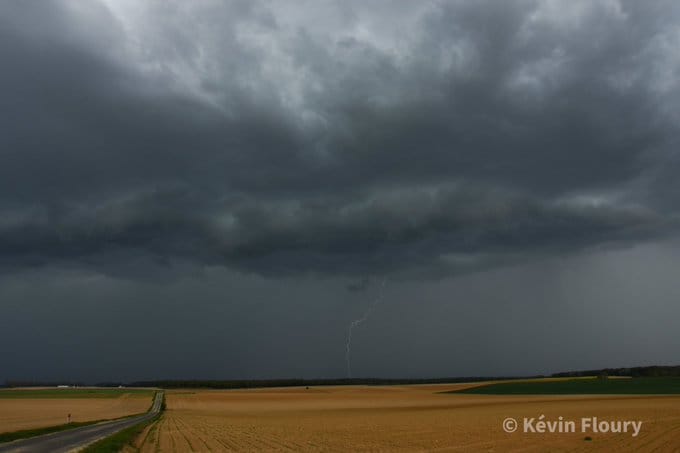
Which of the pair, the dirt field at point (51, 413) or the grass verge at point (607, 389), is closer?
the dirt field at point (51, 413)

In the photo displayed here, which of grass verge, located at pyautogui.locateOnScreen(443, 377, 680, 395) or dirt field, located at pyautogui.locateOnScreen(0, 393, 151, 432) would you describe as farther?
grass verge, located at pyautogui.locateOnScreen(443, 377, 680, 395)

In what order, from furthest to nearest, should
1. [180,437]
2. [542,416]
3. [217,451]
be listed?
Answer: [542,416] → [180,437] → [217,451]

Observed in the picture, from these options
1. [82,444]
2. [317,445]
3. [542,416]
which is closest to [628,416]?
[542,416]

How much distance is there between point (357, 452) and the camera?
3059 centimetres

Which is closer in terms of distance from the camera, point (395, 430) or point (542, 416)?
point (395, 430)

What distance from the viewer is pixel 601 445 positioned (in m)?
29.7

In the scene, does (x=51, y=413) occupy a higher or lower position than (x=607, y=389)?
higher

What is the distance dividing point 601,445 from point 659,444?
2.97 metres

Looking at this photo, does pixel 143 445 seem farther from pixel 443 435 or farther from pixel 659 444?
pixel 659 444

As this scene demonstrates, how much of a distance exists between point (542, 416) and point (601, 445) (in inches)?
1044

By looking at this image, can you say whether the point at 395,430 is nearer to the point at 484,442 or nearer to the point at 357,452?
the point at 484,442

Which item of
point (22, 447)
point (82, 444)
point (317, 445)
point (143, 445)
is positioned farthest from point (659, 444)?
point (22, 447)

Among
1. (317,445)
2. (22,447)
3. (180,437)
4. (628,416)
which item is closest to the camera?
(317,445)

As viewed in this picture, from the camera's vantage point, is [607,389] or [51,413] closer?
[51,413]
